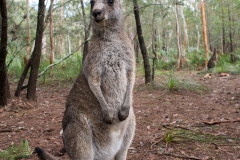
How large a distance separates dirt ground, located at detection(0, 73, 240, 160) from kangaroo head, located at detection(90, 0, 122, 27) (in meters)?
1.89

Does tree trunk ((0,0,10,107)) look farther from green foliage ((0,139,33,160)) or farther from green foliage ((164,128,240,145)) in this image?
green foliage ((164,128,240,145))

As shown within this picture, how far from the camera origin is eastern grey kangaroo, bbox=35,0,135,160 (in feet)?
9.20

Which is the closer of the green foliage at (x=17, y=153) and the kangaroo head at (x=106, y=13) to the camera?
the kangaroo head at (x=106, y=13)

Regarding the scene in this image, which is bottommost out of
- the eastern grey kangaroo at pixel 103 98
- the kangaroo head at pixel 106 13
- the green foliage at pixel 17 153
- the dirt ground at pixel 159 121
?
the dirt ground at pixel 159 121

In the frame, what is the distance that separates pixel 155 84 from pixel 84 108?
5.63m

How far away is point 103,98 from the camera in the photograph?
293 centimetres

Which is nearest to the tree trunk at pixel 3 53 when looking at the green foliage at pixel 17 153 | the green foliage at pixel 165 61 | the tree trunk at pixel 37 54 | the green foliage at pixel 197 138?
the tree trunk at pixel 37 54

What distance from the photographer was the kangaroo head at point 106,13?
2938 mm

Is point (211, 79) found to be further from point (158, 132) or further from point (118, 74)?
point (118, 74)

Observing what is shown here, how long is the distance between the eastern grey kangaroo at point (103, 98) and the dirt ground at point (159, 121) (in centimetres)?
93

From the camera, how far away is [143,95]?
756 cm

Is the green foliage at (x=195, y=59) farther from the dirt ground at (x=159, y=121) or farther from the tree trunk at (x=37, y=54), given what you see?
the tree trunk at (x=37, y=54)

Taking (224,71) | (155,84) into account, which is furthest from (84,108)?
(224,71)

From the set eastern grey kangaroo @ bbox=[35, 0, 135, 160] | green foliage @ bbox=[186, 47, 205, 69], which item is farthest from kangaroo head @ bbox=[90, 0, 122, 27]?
green foliage @ bbox=[186, 47, 205, 69]
